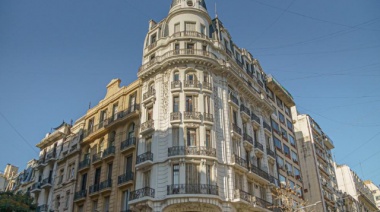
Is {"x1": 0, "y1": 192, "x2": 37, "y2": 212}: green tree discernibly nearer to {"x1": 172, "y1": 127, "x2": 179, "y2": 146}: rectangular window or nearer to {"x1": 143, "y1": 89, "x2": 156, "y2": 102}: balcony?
{"x1": 172, "y1": 127, "x2": 179, "y2": 146}: rectangular window

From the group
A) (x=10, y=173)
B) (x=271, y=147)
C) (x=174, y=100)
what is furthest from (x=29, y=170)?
(x=271, y=147)

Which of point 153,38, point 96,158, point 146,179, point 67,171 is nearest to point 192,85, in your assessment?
point 153,38

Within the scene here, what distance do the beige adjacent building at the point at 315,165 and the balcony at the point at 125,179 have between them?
26.5 metres

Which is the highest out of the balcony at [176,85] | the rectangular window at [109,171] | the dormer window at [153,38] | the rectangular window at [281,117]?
the dormer window at [153,38]

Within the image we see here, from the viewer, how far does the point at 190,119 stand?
30.5 metres

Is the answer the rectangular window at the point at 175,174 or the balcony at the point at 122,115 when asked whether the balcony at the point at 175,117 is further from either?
the balcony at the point at 122,115

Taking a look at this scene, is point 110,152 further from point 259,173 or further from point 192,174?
point 259,173

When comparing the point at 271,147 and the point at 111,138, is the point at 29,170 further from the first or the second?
the point at 271,147

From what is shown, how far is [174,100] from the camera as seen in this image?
32125 millimetres

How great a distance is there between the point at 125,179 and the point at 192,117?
8.41 meters

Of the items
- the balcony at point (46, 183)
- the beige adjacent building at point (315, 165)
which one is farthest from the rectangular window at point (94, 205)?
the beige adjacent building at point (315, 165)

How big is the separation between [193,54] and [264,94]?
572 inches

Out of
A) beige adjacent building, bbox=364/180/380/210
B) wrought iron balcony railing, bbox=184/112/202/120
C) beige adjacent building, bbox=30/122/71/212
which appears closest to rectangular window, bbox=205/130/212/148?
wrought iron balcony railing, bbox=184/112/202/120

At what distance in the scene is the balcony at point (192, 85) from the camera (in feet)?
105
